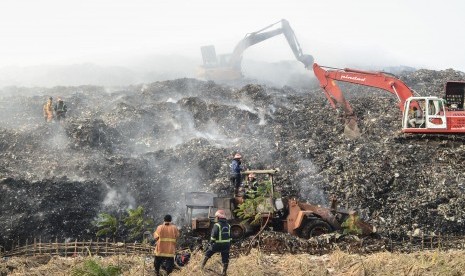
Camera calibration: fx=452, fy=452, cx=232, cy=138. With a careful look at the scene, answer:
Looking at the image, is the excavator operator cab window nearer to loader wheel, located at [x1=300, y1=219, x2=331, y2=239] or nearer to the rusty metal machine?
the rusty metal machine

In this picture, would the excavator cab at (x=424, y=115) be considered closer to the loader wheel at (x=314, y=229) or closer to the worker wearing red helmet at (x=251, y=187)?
the loader wheel at (x=314, y=229)

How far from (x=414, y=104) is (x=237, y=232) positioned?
8139 millimetres

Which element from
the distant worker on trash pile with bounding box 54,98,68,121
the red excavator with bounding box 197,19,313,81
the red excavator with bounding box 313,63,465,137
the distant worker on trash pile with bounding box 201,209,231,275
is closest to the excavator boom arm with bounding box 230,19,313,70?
the red excavator with bounding box 197,19,313,81

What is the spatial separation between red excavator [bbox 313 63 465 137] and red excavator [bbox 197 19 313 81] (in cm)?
1018

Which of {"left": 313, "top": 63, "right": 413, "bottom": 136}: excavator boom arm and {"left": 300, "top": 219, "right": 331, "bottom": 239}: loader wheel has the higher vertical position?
{"left": 313, "top": 63, "right": 413, "bottom": 136}: excavator boom arm

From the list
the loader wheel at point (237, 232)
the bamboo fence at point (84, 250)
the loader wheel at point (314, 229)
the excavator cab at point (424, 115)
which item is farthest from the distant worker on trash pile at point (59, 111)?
the excavator cab at point (424, 115)

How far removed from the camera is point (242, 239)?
11344 mm

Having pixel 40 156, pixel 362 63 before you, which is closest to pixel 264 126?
pixel 40 156

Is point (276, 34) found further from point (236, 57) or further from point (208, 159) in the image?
point (208, 159)

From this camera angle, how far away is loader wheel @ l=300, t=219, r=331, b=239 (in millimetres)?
11219

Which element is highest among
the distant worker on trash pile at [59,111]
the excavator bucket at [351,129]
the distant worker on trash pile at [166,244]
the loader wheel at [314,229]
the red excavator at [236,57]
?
the red excavator at [236,57]

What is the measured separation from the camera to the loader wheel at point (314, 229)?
11219mm

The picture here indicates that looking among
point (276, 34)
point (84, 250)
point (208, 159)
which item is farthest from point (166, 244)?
point (276, 34)

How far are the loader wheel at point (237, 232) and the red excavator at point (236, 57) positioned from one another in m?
18.1
